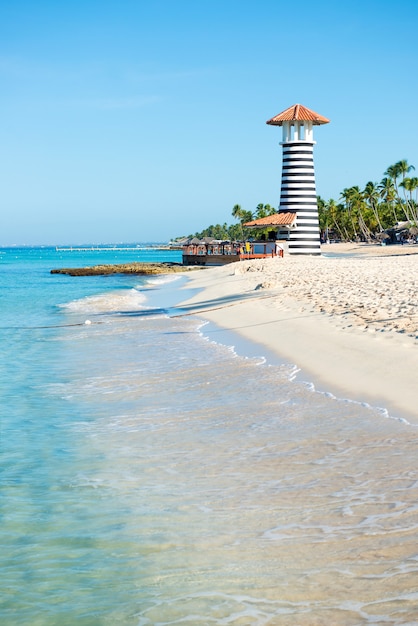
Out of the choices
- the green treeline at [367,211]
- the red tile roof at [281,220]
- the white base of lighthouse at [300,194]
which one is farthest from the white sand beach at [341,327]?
the green treeline at [367,211]

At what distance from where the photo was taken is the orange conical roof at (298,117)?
4656cm

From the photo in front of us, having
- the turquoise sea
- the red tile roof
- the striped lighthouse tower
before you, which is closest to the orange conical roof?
the striped lighthouse tower

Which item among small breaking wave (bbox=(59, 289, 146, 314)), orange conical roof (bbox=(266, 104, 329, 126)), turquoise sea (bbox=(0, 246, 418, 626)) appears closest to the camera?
turquoise sea (bbox=(0, 246, 418, 626))

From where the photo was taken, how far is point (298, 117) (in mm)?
46531

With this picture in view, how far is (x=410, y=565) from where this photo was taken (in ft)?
14.0

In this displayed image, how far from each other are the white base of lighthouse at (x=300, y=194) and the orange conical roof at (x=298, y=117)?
4.53 ft

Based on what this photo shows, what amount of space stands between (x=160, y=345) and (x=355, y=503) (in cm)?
985

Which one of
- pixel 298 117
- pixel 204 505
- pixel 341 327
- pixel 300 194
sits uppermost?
pixel 298 117

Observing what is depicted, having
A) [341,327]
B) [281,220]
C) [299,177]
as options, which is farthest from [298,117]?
[341,327]

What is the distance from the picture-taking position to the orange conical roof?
4656 centimetres

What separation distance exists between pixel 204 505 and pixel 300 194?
4401 cm

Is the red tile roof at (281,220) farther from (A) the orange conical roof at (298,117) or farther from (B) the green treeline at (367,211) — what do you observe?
(B) the green treeline at (367,211)

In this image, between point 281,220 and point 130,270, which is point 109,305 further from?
point 130,270

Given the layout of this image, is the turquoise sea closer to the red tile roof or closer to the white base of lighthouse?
the red tile roof
